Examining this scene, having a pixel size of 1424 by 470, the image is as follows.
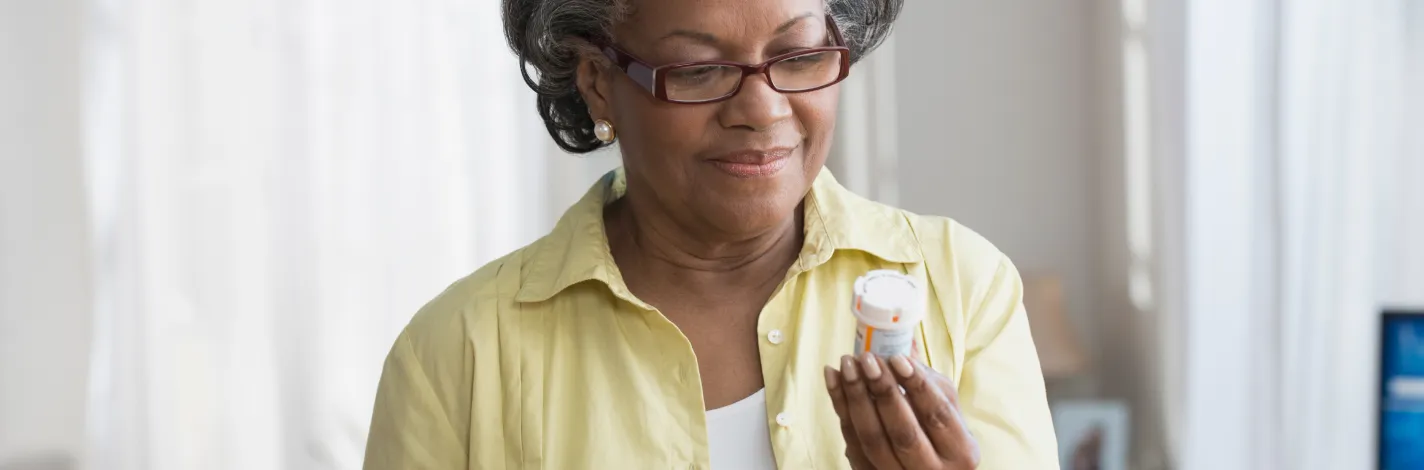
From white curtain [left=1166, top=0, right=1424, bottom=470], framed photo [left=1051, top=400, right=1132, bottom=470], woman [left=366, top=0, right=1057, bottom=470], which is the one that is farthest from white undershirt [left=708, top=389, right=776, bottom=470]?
framed photo [left=1051, top=400, right=1132, bottom=470]

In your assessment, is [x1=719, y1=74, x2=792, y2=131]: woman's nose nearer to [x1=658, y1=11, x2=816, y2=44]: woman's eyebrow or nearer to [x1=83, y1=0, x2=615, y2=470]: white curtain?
[x1=658, y1=11, x2=816, y2=44]: woman's eyebrow

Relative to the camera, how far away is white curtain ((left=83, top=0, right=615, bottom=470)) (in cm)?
224

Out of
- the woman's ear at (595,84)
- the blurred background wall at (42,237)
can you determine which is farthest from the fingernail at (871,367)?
the blurred background wall at (42,237)

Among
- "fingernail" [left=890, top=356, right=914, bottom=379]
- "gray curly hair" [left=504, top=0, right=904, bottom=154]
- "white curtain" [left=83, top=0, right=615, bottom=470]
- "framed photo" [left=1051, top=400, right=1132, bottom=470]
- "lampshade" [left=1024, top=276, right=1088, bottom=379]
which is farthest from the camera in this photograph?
"lampshade" [left=1024, top=276, right=1088, bottom=379]

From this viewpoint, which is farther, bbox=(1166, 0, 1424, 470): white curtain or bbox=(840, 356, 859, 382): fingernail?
bbox=(1166, 0, 1424, 470): white curtain

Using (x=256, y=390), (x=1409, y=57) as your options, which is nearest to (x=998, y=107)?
(x=1409, y=57)

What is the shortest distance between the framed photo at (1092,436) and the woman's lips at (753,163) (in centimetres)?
240

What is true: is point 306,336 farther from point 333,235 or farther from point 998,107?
point 998,107

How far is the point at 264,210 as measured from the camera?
2.50 m

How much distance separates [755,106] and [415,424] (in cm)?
44

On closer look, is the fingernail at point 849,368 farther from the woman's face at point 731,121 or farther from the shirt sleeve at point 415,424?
the shirt sleeve at point 415,424

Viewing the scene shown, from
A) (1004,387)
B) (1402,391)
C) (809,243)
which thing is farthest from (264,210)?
(1402,391)

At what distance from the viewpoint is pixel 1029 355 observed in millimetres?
1229

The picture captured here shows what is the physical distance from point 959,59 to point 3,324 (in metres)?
2.76
